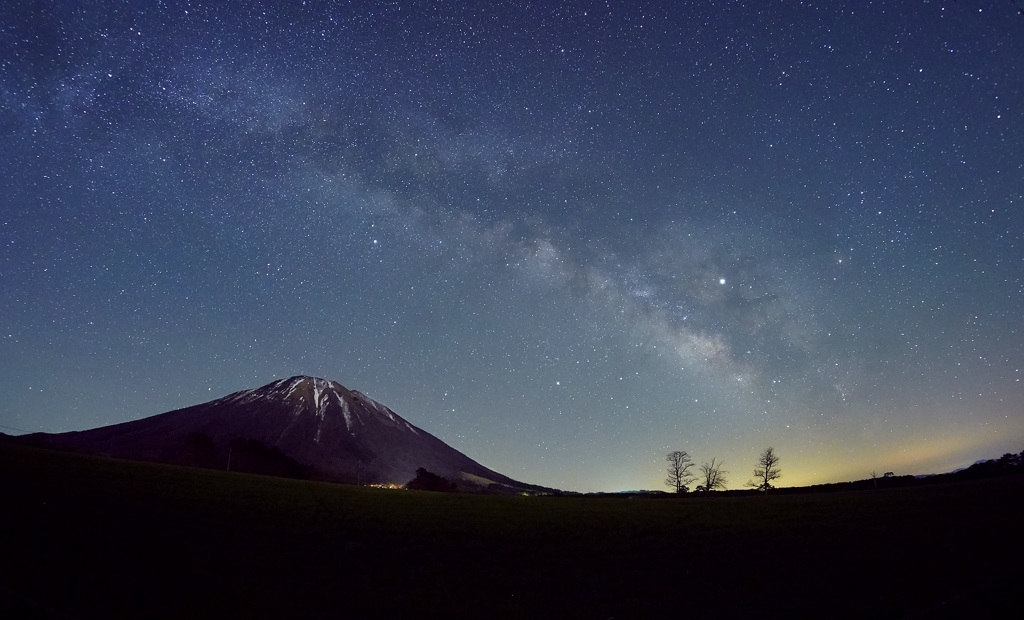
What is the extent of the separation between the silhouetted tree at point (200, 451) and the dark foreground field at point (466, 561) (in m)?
98.0

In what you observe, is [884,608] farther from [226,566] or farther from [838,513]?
[838,513]

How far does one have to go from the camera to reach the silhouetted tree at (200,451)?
4734 inches

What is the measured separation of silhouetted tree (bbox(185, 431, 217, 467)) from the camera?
120238 millimetres

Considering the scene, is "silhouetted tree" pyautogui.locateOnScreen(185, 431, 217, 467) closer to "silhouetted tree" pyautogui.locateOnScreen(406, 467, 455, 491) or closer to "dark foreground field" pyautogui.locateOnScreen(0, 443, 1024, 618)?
"silhouetted tree" pyautogui.locateOnScreen(406, 467, 455, 491)

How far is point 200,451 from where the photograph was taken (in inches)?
4835

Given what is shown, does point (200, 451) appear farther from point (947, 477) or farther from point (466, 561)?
point (947, 477)

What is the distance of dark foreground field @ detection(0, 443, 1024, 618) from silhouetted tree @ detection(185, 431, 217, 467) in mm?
97963

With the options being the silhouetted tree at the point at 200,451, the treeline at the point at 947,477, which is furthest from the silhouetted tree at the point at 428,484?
the treeline at the point at 947,477

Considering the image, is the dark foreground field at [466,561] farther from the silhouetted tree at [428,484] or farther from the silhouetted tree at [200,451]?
the silhouetted tree at [200,451]

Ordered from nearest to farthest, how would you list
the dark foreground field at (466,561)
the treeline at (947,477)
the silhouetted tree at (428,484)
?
the dark foreground field at (466,561), the treeline at (947,477), the silhouetted tree at (428,484)

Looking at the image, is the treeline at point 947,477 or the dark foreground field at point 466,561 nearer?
the dark foreground field at point 466,561

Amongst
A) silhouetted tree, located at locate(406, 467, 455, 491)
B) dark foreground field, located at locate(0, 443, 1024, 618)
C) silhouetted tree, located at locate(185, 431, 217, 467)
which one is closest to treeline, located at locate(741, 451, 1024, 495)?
dark foreground field, located at locate(0, 443, 1024, 618)

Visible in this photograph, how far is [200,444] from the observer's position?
4921 inches

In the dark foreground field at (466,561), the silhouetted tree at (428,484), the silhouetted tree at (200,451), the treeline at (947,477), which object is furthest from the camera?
the silhouetted tree at (200,451)
